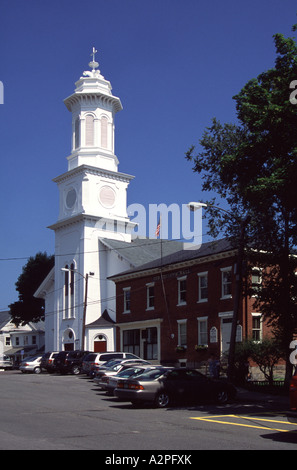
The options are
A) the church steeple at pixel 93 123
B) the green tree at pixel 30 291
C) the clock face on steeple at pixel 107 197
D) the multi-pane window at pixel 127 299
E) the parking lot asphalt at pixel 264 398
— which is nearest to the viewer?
the parking lot asphalt at pixel 264 398

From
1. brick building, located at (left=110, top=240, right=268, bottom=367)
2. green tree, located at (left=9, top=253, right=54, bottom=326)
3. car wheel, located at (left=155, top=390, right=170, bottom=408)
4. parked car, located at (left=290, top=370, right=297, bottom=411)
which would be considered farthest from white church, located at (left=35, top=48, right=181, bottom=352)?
parked car, located at (left=290, top=370, right=297, bottom=411)

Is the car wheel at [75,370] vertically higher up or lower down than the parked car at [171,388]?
lower down

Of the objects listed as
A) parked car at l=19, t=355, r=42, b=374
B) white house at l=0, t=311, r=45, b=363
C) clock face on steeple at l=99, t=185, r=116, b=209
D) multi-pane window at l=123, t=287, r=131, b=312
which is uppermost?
clock face on steeple at l=99, t=185, r=116, b=209

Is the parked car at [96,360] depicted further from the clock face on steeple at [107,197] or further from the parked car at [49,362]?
the clock face on steeple at [107,197]

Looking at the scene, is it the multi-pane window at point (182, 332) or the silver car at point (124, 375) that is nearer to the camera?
the silver car at point (124, 375)

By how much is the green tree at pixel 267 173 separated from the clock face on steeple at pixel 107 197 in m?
33.4

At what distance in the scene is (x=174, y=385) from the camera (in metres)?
20.1

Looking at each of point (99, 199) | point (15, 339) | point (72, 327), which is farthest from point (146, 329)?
point (15, 339)

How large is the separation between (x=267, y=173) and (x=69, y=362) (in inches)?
914

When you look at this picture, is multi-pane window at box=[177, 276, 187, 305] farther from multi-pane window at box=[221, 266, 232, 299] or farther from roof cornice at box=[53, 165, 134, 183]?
roof cornice at box=[53, 165, 134, 183]

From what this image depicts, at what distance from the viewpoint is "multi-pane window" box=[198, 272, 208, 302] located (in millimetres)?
40769

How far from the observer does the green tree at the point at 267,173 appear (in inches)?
835

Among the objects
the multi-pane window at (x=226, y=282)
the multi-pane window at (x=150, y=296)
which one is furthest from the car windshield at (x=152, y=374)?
the multi-pane window at (x=150, y=296)

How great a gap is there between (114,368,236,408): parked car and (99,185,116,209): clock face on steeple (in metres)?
42.5
